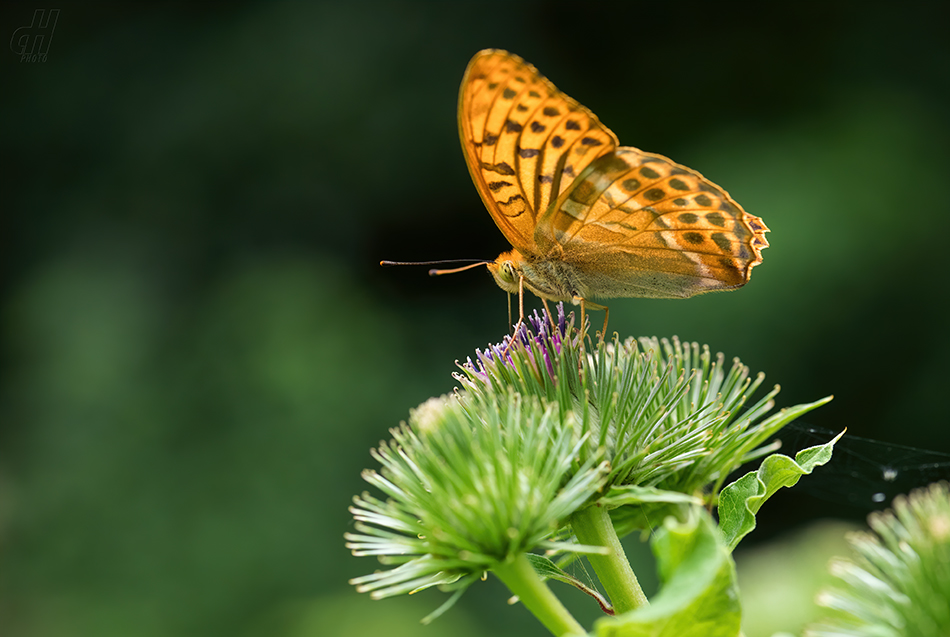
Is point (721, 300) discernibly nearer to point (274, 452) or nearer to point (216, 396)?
point (274, 452)

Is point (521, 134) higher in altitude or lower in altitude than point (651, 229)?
higher

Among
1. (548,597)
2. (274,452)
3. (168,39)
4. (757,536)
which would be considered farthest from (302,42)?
(548,597)

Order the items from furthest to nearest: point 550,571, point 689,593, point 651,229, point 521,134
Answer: point 651,229
point 521,134
point 550,571
point 689,593

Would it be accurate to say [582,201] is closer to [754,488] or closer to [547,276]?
[547,276]

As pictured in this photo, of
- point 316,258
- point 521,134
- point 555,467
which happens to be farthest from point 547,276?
point 316,258

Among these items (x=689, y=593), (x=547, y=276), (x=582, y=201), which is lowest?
(x=689, y=593)

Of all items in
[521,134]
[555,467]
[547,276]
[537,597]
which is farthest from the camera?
[547,276]

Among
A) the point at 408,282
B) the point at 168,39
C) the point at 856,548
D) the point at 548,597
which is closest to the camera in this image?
the point at 856,548

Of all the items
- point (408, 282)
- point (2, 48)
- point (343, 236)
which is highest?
point (2, 48)
